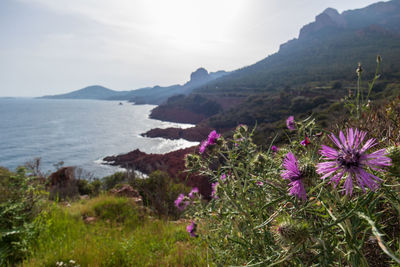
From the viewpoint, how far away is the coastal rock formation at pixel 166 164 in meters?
11.0

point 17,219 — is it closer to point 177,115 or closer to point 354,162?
point 354,162

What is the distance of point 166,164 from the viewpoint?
16.7m

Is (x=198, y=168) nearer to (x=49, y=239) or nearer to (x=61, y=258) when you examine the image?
(x=61, y=258)

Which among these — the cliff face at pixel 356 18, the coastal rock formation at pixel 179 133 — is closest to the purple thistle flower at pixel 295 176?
the coastal rock formation at pixel 179 133

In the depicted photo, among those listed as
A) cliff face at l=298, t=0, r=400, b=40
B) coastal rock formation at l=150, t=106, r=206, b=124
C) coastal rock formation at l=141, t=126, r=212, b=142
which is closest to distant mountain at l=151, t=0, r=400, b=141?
cliff face at l=298, t=0, r=400, b=40

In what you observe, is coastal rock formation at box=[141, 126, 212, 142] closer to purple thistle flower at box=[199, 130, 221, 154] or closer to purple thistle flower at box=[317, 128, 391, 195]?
purple thistle flower at box=[199, 130, 221, 154]

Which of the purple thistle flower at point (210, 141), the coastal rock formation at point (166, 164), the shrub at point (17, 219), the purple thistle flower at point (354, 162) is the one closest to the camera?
the purple thistle flower at point (354, 162)

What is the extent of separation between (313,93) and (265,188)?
35.5 metres

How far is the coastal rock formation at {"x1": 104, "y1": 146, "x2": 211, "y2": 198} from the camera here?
11.0m

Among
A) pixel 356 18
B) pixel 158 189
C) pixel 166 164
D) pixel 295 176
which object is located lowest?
pixel 166 164

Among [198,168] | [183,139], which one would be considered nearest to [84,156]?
[183,139]

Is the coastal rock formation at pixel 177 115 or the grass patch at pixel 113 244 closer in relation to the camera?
the grass patch at pixel 113 244

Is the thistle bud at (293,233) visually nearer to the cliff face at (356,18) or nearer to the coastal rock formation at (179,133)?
the coastal rock formation at (179,133)

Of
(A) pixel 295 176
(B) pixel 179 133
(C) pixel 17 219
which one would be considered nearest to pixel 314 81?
(B) pixel 179 133
